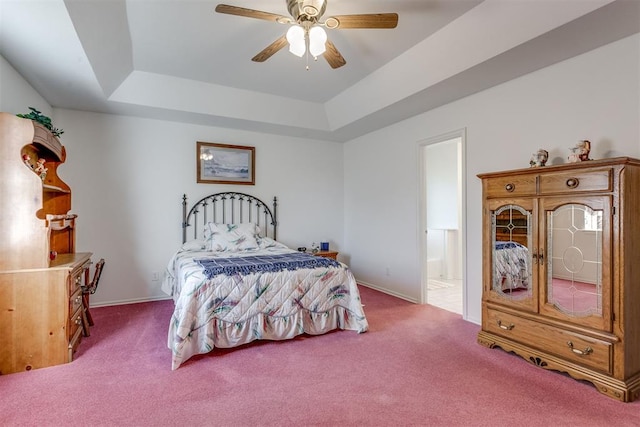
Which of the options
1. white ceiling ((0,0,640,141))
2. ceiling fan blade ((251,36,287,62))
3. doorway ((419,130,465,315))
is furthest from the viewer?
doorway ((419,130,465,315))

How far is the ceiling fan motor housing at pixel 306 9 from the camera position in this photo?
213 centimetres

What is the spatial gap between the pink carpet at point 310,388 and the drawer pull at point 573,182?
137cm

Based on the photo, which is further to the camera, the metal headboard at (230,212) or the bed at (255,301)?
the metal headboard at (230,212)

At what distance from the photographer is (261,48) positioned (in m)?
3.28

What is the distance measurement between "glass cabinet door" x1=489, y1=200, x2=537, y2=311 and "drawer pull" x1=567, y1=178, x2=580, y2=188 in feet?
0.98

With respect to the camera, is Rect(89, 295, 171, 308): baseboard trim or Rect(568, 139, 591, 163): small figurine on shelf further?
Rect(89, 295, 171, 308): baseboard trim

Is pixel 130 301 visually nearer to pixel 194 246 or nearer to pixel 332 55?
pixel 194 246

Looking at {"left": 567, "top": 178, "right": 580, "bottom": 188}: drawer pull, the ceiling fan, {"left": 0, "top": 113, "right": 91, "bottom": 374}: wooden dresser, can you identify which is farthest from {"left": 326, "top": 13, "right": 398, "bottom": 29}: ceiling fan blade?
{"left": 0, "top": 113, "right": 91, "bottom": 374}: wooden dresser

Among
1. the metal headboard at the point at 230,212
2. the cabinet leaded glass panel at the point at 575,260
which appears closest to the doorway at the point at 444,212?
the metal headboard at the point at 230,212

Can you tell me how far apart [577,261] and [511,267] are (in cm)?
49

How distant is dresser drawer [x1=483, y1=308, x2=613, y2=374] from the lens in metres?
2.16

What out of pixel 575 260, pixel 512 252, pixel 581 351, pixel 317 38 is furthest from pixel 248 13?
pixel 581 351

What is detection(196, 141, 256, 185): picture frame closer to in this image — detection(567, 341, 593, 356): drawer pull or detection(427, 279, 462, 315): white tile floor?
detection(427, 279, 462, 315): white tile floor

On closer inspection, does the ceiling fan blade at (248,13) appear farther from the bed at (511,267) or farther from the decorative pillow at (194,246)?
the decorative pillow at (194,246)
